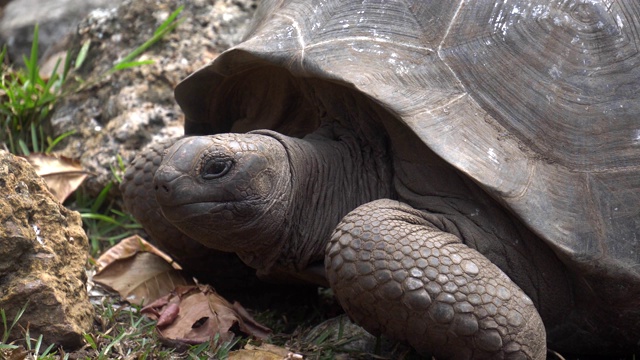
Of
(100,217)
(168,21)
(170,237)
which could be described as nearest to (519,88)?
(170,237)

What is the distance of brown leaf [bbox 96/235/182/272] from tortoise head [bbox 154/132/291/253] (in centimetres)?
93

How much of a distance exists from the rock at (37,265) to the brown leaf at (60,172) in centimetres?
121

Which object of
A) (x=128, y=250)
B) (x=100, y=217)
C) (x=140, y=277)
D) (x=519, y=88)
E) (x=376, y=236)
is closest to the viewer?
(x=376, y=236)

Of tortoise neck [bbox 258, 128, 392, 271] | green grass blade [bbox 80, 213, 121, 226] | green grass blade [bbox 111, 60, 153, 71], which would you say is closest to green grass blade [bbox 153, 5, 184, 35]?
green grass blade [bbox 111, 60, 153, 71]

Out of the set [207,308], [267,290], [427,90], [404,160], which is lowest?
[267,290]

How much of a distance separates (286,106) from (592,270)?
140 cm

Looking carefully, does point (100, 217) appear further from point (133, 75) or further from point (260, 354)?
point (260, 354)

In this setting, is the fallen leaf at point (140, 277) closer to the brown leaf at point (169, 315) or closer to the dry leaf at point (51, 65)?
the brown leaf at point (169, 315)

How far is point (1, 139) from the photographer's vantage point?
4.71 meters

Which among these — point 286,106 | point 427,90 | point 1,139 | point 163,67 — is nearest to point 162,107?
point 163,67

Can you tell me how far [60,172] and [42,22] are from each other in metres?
2.60

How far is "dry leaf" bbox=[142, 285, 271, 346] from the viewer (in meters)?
3.14

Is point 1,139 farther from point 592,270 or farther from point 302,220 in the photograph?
point 592,270

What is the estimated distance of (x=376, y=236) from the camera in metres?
2.88
